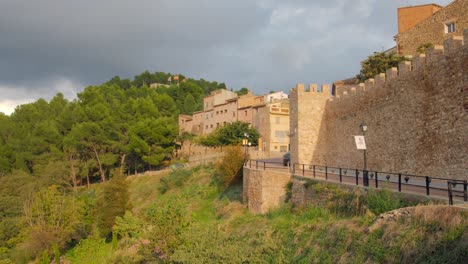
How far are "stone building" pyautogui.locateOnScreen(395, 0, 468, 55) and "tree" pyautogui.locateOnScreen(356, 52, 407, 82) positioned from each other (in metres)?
3.67

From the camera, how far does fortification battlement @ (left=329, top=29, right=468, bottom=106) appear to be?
1446 cm

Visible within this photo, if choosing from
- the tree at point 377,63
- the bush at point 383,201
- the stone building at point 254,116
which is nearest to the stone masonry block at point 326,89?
the tree at point 377,63

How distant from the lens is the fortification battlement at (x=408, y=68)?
569 inches

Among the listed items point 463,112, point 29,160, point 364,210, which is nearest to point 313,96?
point 463,112

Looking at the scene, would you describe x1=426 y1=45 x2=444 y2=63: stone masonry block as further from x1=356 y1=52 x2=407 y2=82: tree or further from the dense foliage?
the dense foliage

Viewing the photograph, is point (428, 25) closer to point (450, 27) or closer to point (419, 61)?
point (450, 27)

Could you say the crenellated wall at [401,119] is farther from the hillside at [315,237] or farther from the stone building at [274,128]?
the stone building at [274,128]

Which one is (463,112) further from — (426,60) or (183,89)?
(183,89)

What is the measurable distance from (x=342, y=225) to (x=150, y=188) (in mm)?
30716

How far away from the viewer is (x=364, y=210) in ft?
40.9

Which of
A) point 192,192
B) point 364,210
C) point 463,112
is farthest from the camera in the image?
point 192,192

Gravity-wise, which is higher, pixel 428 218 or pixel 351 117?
pixel 351 117

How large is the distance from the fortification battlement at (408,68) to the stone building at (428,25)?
11109 millimetres

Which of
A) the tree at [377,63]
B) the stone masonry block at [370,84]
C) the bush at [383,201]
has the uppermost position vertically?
the tree at [377,63]
